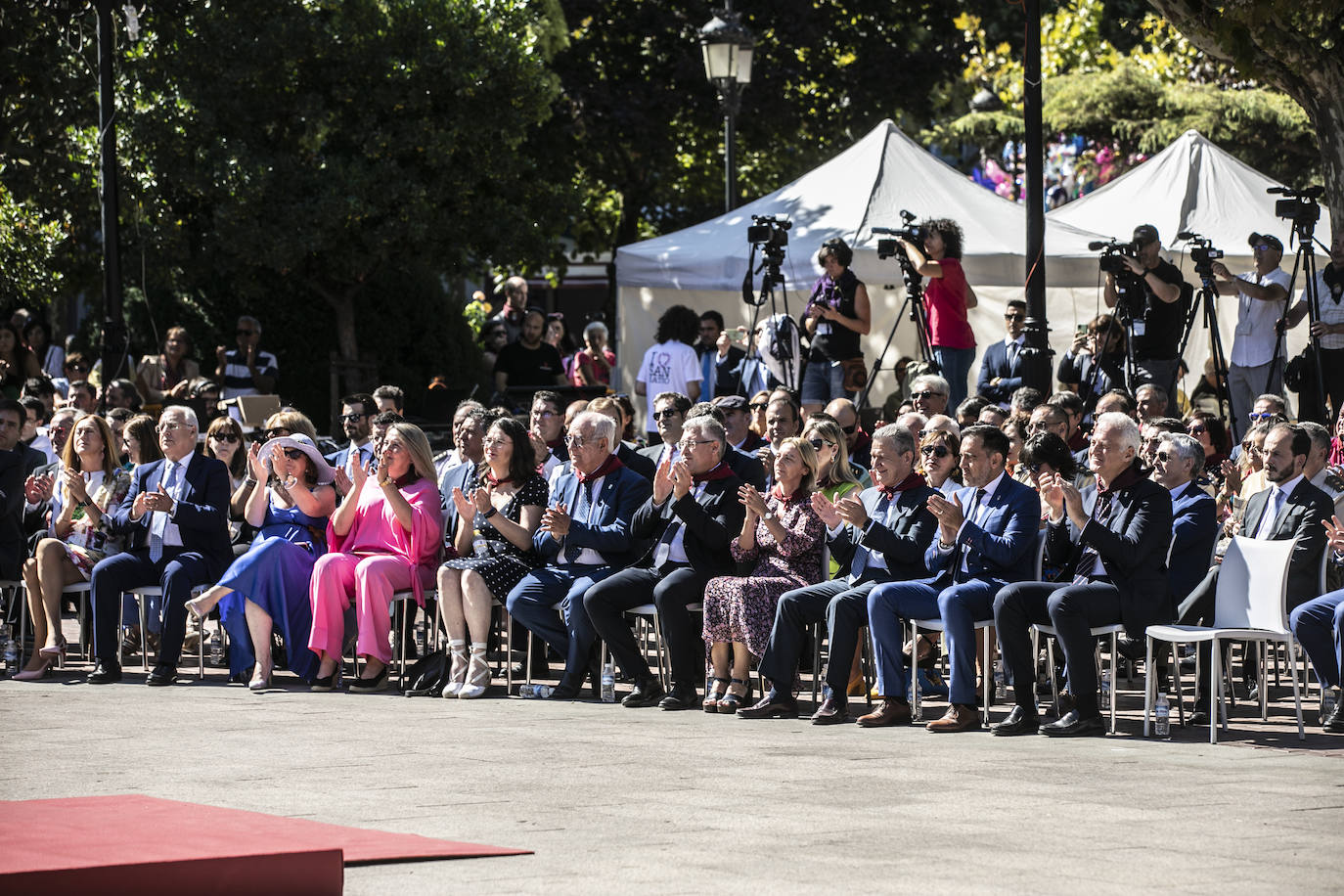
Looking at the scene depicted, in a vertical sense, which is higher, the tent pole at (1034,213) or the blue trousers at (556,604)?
the tent pole at (1034,213)

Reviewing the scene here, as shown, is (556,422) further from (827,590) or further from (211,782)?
(211,782)

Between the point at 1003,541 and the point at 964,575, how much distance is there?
31cm

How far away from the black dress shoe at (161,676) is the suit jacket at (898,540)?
4.01m

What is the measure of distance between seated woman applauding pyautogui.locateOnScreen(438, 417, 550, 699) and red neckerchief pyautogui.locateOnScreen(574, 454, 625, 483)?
326 mm

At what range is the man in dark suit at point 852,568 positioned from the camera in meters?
10.1

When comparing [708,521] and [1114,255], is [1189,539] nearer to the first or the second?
[708,521]

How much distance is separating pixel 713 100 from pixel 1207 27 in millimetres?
18272

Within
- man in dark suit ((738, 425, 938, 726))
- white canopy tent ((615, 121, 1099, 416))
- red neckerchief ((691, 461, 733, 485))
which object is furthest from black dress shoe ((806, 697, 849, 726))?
white canopy tent ((615, 121, 1099, 416))

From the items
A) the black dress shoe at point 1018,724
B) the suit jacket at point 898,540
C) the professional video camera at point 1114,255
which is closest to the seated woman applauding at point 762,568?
the suit jacket at point 898,540

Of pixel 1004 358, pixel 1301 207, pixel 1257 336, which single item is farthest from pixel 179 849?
pixel 1257 336

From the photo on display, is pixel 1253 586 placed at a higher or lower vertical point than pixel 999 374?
lower

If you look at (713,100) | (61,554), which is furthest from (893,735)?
(713,100)

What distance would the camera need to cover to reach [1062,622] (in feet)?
31.0

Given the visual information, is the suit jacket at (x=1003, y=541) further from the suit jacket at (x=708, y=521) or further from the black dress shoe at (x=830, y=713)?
the suit jacket at (x=708, y=521)
